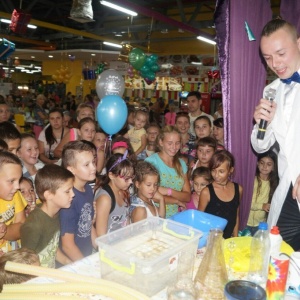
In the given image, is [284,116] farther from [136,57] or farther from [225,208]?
[136,57]

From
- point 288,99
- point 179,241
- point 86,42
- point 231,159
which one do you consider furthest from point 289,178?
point 86,42

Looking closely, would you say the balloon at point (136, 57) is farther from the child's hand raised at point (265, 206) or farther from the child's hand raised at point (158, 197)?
the child's hand raised at point (158, 197)

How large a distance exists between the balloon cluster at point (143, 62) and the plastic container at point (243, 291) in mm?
6724

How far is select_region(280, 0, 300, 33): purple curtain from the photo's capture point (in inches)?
105

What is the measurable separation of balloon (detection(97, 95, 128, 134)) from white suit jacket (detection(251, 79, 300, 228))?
1.61 m

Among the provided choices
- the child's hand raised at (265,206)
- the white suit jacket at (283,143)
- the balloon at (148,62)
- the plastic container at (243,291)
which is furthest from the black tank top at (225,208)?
the balloon at (148,62)

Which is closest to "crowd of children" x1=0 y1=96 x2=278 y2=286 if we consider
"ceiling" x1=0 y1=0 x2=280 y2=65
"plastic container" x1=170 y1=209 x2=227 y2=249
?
"plastic container" x1=170 y1=209 x2=227 y2=249

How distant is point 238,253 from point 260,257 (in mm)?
143

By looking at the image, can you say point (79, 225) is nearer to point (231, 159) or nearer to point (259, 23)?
point (231, 159)

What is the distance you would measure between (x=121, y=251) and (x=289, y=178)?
4.26 ft

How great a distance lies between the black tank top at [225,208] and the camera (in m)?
2.61

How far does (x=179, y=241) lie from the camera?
1318 millimetres

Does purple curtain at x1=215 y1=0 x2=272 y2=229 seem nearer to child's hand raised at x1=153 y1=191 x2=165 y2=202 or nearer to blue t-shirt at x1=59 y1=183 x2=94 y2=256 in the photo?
child's hand raised at x1=153 y1=191 x2=165 y2=202

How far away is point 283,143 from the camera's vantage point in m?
2.04
